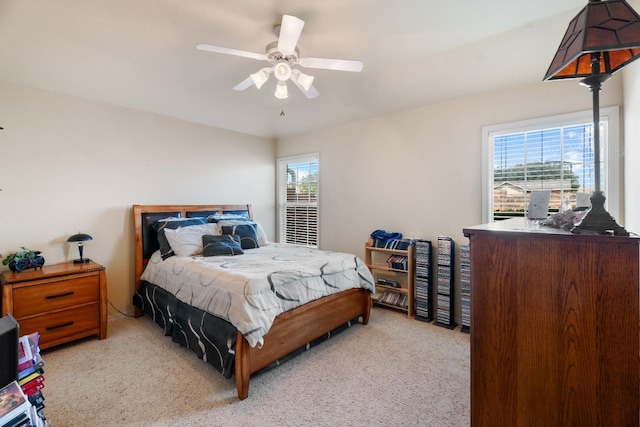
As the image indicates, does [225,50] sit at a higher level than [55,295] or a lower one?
higher

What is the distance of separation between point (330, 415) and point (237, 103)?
11.8 feet

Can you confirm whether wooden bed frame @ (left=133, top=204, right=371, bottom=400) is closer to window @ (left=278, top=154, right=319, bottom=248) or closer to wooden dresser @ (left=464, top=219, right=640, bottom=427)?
wooden dresser @ (left=464, top=219, right=640, bottom=427)

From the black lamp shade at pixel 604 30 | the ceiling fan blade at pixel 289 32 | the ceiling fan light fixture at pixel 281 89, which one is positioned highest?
the ceiling fan blade at pixel 289 32

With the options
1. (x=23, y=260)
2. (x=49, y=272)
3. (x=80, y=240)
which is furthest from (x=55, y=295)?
(x=80, y=240)

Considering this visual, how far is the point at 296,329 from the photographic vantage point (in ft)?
7.81

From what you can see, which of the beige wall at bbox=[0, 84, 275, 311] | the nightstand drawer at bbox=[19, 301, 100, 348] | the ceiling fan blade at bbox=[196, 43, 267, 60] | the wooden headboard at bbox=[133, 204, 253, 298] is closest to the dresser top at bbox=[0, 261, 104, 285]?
the beige wall at bbox=[0, 84, 275, 311]

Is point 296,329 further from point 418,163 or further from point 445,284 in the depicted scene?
point 418,163

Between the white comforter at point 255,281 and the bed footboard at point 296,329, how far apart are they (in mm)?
81

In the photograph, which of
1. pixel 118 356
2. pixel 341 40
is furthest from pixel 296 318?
pixel 341 40

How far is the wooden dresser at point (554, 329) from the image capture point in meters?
0.89

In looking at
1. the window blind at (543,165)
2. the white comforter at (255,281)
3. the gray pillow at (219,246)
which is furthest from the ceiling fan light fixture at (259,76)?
the window blind at (543,165)

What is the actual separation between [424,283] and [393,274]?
21.0 inches

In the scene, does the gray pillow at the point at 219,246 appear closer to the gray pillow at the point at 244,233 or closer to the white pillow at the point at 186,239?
the white pillow at the point at 186,239

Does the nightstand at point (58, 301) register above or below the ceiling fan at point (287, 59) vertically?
below
